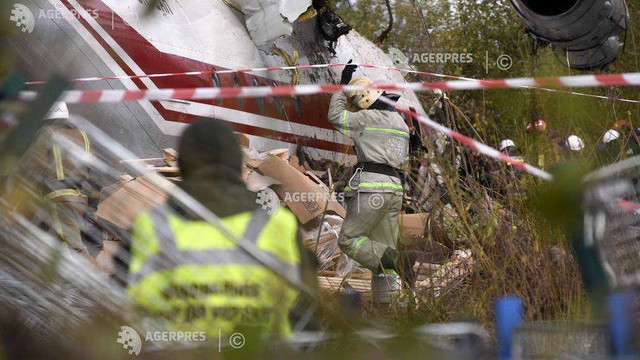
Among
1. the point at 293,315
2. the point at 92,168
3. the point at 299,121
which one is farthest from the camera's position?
the point at 299,121

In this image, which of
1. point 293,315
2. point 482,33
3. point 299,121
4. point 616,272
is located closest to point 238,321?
point 293,315

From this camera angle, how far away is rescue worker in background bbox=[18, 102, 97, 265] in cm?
121

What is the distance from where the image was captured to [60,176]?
1.37m

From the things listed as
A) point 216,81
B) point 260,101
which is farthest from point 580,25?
point 216,81

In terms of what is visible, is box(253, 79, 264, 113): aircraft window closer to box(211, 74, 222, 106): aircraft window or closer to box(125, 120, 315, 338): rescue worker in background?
box(211, 74, 222, 106): aircraft window

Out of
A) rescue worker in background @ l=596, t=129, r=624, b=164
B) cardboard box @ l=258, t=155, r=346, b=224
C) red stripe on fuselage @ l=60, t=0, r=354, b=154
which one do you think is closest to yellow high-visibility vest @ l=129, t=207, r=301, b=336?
rescue worker in background @ l=596, t=129, r=624, b=164

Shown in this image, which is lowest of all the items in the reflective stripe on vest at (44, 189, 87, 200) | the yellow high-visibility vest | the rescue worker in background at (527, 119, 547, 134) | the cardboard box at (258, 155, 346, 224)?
the yellow high-visibility vest

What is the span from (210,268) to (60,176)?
0.23m

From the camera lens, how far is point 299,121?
34.2 ft

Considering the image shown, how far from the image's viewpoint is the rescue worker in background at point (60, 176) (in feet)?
3.98

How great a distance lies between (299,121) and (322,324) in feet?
30.7

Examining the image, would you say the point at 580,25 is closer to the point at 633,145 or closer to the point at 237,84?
the point at 633,145

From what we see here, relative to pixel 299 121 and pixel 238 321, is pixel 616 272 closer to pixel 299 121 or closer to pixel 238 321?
pixel 238 321

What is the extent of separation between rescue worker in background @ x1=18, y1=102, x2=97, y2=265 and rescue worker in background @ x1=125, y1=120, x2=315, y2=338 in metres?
0.08
